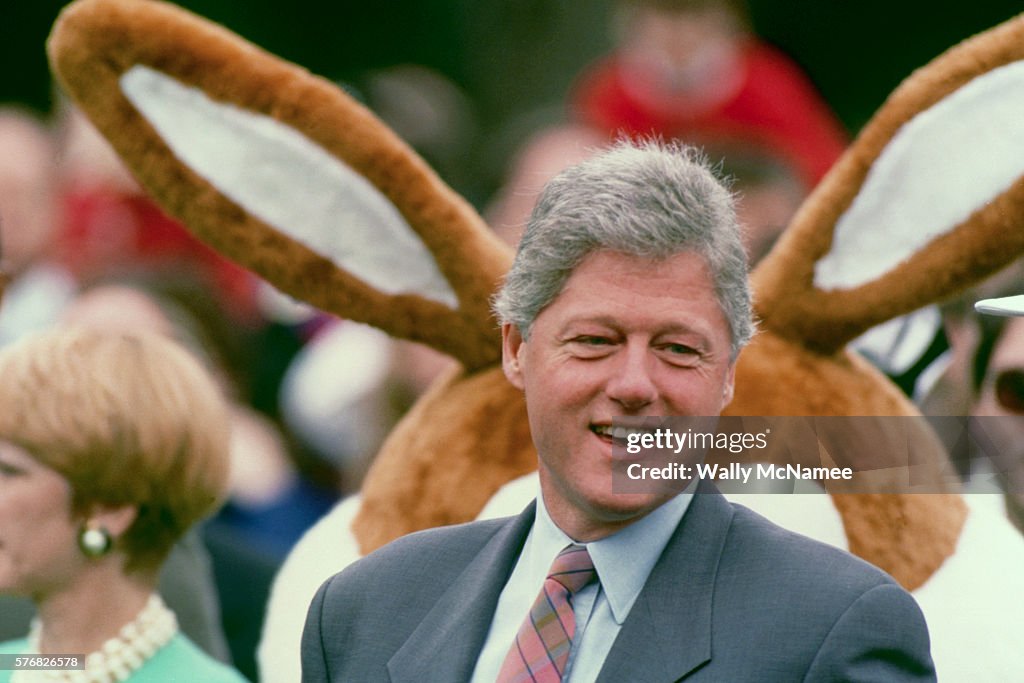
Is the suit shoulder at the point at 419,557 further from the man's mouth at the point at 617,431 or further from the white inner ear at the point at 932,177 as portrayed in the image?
the white inner ear at the point at 932,177

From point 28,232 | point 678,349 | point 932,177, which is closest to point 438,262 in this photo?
point 678,349

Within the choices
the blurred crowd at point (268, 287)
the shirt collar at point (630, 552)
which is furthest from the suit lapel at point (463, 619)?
the blurred crowd at point (268, 287)

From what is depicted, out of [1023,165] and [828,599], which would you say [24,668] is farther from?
[1023,165]

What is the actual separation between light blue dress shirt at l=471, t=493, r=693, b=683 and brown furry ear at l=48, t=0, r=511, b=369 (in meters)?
0.46

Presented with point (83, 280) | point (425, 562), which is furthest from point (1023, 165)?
point (83, 280)

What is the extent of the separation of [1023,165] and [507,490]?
29.6 inches

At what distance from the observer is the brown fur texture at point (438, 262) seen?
79.4 inches

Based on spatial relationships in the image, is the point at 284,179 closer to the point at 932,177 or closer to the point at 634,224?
the point at 634,224

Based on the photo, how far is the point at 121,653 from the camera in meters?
2.22

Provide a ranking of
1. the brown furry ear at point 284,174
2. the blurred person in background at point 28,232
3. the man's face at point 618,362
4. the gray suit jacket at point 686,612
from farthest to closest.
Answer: the blurred person in background at point 28,232 < the brown furry ear at point 284,174 < the man's face at point 618,362 < the gray suit jacket at point 686,612

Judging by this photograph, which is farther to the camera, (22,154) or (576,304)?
Result: (22,154)

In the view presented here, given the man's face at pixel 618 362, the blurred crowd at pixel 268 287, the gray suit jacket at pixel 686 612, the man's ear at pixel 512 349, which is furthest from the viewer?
the blurred crowd at pixel 268 287

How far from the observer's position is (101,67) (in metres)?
2.06

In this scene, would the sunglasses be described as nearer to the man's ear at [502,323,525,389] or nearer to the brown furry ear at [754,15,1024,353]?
the brown furry ear at [754,15,1024,353]
